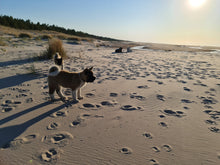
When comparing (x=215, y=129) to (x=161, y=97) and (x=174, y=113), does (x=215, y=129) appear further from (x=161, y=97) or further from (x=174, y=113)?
(x=161, y=97)

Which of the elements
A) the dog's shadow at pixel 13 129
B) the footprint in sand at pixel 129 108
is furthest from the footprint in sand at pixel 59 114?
the footprint in sand at pixel 129 108

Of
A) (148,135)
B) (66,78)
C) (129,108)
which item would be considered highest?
(66,78)

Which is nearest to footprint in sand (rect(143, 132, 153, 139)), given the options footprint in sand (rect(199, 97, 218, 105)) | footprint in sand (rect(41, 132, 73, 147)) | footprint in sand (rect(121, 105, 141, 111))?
footprint in sand (rect(121, 105, 141, 111))

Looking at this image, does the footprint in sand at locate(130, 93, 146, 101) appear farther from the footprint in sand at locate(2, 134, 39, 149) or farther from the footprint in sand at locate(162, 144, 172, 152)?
the footprint in sand at locate(2, 134, 39, 149)

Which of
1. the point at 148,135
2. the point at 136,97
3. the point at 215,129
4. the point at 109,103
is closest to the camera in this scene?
the point at 148,135

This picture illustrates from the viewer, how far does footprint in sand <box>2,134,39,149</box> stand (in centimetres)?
218

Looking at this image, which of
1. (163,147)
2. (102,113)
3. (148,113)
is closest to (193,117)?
(148,113)

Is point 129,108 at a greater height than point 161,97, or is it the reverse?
point 161,97

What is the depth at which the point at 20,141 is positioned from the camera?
2291 millimetres

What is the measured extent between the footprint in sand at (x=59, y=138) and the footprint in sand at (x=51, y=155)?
5.6 inches

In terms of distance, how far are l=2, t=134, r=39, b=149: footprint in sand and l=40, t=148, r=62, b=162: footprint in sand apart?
0.47 metres

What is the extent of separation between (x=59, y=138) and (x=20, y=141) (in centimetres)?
64

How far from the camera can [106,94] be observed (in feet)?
14.1

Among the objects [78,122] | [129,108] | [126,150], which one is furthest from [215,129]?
[78,122]
